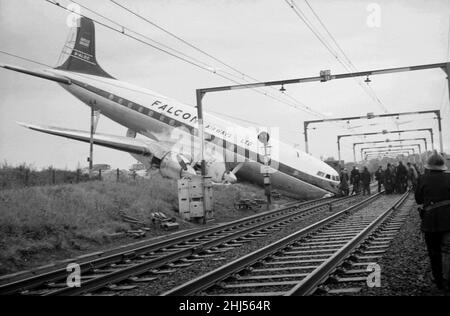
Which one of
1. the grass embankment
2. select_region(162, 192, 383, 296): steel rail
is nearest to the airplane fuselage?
the grass embankment

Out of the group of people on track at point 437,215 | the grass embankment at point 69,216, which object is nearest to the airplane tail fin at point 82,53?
the grass embankment at point 69,216

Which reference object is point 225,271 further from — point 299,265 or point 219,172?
point 219,172

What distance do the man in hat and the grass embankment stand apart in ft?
25.2

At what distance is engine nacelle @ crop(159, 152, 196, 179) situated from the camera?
21844 millimetres

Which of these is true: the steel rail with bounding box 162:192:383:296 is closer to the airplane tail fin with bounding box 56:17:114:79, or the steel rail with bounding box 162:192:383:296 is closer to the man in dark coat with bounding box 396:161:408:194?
the man in dark coat with bounding box 396:161:408:194

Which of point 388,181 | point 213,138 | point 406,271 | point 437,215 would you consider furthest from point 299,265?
point 388,181

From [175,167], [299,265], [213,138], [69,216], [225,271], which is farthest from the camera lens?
[213,138]

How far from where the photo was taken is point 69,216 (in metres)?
13.3

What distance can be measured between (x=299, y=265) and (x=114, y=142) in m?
17.6

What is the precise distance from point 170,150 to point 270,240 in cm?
1270

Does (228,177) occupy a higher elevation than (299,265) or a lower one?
higher

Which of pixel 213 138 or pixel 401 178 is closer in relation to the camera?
pixel 213 138
